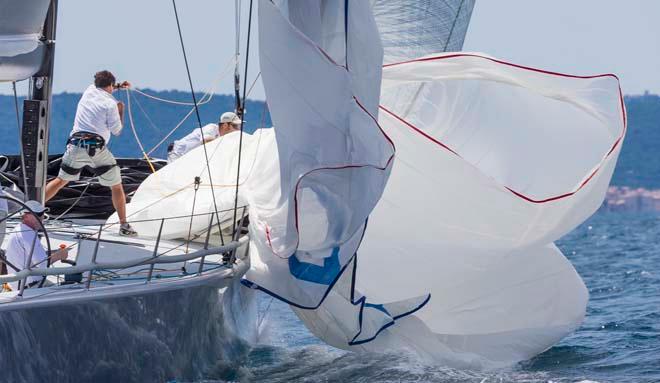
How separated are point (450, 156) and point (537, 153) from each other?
0.71 metres

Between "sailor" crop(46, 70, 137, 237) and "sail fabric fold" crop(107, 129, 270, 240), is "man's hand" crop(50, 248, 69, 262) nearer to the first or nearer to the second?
"sail fabric fold" crop(107, 129, 270, 240)

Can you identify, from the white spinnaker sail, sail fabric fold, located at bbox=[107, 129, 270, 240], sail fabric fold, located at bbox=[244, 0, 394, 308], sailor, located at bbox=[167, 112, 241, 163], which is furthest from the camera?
sailor, located at bbox=[167, 112, 241, 163]

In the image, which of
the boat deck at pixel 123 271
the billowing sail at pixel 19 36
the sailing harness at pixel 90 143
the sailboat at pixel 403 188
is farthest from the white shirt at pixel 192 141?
the billowing sail at pixel 19 36

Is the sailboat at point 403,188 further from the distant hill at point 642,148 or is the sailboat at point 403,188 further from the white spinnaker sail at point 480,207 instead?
the distant hill at point 642,148

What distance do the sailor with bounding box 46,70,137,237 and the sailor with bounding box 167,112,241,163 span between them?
5.47ft

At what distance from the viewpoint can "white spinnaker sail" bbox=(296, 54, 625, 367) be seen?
6.73 meters

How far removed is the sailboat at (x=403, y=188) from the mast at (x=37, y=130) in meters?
0.45

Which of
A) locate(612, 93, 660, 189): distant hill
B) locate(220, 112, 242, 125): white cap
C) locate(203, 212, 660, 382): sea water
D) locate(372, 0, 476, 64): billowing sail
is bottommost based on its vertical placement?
locate(612, 93, 660, 189): distant hill

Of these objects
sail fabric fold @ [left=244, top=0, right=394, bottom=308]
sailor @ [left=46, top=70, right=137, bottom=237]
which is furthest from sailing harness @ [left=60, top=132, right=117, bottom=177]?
sail fabric fold @ [left=244, top=0, right=394, bottom=308]

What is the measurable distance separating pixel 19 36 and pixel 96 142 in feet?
4.63

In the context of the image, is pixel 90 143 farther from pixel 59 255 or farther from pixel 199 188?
pixel 59 255

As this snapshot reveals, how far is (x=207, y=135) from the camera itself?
9.38 meters

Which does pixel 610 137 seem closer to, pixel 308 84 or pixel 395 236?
pixel 395 236

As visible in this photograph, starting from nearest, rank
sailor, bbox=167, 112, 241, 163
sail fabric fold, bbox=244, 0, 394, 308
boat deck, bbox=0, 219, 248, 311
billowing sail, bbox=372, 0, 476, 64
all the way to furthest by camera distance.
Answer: boat deck, bbox=0, 219, 248, 311
sail fabric fold, bbox=244, 0, 394, 308
billowing sail, bbox=372, 0, 476, 64
sailor, bbox=167, 112, 241, 163
